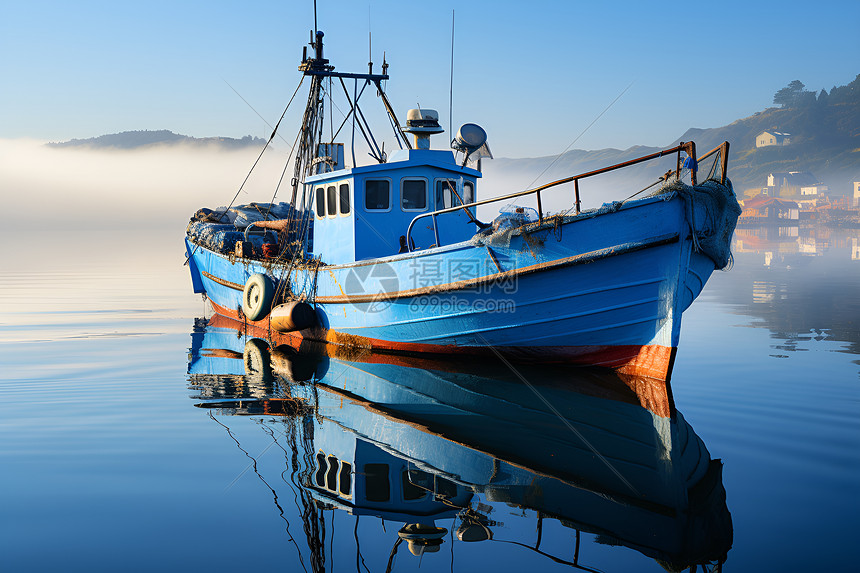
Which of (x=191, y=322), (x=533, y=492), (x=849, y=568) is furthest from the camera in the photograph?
A: (x=191, y=322)

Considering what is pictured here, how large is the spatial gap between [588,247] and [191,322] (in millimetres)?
12042

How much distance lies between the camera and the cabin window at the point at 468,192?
41.8ft

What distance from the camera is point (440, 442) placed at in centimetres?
654

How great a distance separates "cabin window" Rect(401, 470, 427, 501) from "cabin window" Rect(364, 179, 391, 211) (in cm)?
719

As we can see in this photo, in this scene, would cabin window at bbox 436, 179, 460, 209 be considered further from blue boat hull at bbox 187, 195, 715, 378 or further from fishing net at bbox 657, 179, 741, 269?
fishing net at bbox 657, 179, 741, 269

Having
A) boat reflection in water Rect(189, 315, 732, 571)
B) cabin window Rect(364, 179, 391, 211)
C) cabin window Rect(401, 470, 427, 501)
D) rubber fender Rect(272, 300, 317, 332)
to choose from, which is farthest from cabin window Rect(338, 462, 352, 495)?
cabin window Rect(364, 179, 391, 211)

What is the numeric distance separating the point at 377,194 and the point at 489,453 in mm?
6923

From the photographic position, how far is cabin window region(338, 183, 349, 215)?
39.5 ft

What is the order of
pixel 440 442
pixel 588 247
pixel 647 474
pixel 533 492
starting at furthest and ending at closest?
1. pixel 588 247
2. pixel 440 442
3. pixel 647 474
4. pixel 533 492

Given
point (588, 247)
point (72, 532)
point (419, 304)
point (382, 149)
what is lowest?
point (72, 532)

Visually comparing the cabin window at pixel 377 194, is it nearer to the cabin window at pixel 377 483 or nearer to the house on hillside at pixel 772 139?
the cabin window at pixel 377 483

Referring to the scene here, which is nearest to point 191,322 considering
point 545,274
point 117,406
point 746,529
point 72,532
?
Result: point 117,406

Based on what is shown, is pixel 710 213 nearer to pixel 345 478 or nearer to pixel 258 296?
pixel 345 478

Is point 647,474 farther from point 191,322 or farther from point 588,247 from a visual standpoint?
point 191,322
